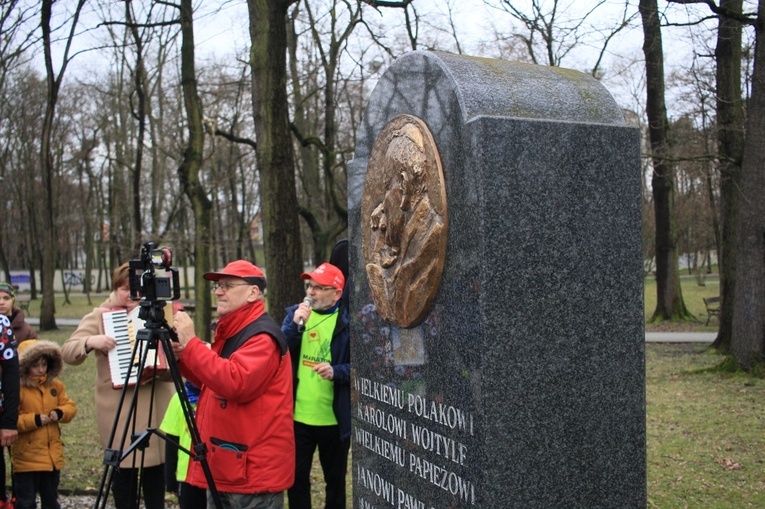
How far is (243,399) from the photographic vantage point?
150 inches

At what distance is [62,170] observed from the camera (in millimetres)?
36312

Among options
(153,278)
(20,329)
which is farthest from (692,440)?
(20,329)

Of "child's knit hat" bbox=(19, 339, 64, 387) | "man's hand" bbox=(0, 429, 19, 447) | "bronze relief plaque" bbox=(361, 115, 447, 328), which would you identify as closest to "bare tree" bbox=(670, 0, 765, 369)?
"bronze relief plaque" bbox=(361, 115, 447, 328)

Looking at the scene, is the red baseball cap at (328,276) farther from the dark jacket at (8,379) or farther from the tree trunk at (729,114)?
the tree trunk at (729,114)

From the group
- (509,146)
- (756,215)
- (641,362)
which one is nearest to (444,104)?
(509,146)

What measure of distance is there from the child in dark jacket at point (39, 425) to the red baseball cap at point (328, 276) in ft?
7.11

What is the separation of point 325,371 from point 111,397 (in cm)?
151

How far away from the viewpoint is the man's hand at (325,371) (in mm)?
4676

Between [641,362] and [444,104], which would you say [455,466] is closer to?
[641,362]

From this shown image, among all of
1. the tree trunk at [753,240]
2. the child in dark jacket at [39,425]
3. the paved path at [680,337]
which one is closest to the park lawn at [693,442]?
the tree trunk at [753,240]

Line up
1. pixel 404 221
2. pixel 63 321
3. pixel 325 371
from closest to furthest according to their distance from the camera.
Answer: pixel 404 221
pixel 325 371
pixel 63 321

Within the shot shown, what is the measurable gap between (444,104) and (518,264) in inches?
29.4

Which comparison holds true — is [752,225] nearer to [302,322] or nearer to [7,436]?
[302,322]

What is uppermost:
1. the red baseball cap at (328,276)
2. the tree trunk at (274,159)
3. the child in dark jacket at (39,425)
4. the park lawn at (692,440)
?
the tree trunk at (274,159)
